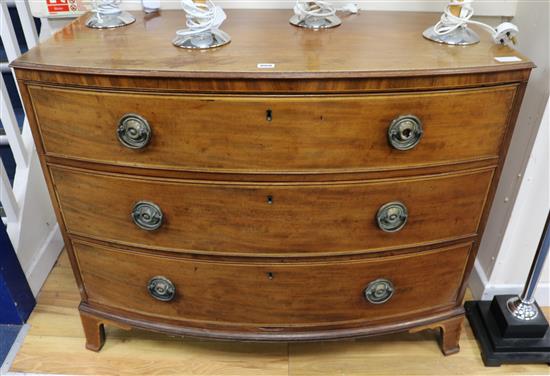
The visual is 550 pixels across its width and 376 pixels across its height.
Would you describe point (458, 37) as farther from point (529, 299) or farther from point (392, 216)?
point (529, 299)

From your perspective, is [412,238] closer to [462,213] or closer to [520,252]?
[462,213]

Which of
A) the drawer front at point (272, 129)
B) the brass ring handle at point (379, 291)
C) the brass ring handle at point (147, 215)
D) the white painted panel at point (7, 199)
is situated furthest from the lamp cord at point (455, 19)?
the white painted panel at point (7, 199)

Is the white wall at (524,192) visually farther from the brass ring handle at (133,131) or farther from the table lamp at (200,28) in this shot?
the brass ring handle at (133,131)

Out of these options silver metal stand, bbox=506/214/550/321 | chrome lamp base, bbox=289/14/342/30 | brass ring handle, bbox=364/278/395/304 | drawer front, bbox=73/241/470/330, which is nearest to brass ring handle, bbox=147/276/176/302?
drawer front, bbox=73/241/470/330

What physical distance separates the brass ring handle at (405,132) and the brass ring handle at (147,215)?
535 mm

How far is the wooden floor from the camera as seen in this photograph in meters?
1.36

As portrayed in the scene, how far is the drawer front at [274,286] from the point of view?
1.16 meters

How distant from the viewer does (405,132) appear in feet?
3.17

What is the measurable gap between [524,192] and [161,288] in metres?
1.03

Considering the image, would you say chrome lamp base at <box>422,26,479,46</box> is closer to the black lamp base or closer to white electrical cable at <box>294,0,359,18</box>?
white electrical cable at <box>294,0,359,18</box>

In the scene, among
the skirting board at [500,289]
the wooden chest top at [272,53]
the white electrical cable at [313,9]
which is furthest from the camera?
the skirting board at [500,289]

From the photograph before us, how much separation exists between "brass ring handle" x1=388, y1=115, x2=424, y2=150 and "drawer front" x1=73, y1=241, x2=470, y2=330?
315 mm

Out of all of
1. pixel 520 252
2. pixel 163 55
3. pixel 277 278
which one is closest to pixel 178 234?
pixel 277 278

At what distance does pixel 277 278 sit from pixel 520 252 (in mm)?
792
